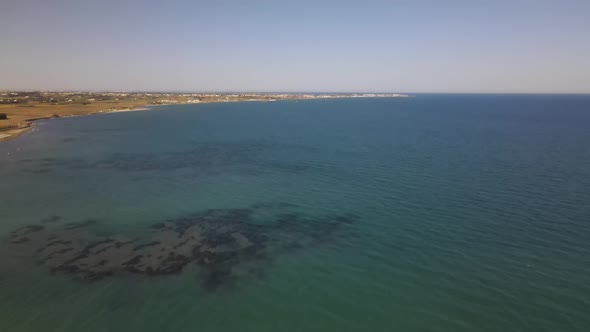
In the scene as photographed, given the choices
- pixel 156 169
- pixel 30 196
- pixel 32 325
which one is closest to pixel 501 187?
pixel 32 325

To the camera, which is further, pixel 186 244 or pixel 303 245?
pixel 186 244

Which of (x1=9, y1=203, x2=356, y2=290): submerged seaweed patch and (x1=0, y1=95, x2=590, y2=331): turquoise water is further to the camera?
(x1=9, y1=203, x2=356, y2=290): submerged seaweed patch

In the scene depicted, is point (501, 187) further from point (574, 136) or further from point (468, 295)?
point (574, 136)

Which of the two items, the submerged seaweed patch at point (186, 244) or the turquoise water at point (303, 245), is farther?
the submerged seaweed patch at point (186, 244)
